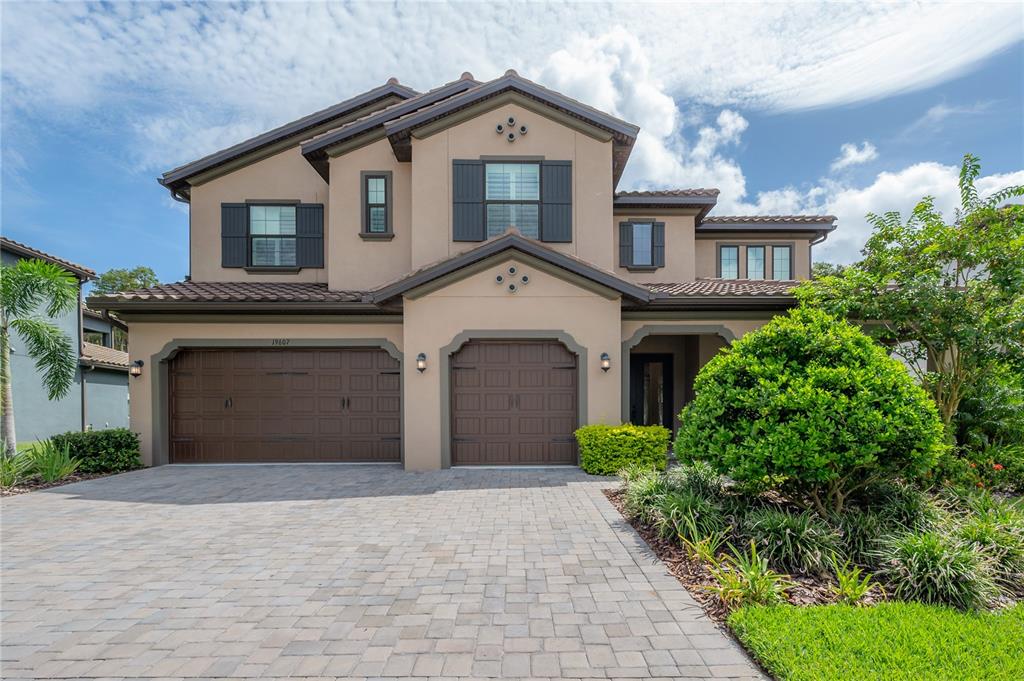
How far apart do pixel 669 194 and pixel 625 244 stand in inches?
73.3

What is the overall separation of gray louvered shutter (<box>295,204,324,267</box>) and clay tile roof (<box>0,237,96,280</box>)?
9190 mm

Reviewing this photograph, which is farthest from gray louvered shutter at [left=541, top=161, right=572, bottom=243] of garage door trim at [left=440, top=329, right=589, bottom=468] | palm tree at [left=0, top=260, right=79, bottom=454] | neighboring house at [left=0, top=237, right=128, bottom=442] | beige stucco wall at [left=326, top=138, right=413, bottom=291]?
neighboring house at [left=0, top=237, right=128, bottom=442]

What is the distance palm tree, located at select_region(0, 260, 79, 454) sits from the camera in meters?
9.05

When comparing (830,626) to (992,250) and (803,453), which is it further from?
(992,250)

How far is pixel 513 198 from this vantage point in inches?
423

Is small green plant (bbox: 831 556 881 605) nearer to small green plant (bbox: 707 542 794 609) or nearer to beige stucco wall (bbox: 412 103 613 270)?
small green plant (bbox: 707 542 794 609)

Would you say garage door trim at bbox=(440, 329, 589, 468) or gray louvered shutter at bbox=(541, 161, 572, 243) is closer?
garage door trim at bbox=(440, 329, 589, 468)

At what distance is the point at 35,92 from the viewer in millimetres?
10273

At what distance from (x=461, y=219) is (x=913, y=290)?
28.9ft

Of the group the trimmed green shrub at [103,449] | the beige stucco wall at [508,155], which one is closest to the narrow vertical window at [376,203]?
the beige stucco wall at [508,155]

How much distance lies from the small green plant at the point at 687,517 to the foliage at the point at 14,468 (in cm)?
Answer: 1152

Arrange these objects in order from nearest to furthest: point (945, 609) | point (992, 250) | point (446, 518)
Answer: point (945, 609) → point (446, 518) → point (992, 250)

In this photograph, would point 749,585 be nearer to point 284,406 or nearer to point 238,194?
point 284,406

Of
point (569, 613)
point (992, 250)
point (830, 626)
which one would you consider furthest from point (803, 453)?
point (992, 250)
